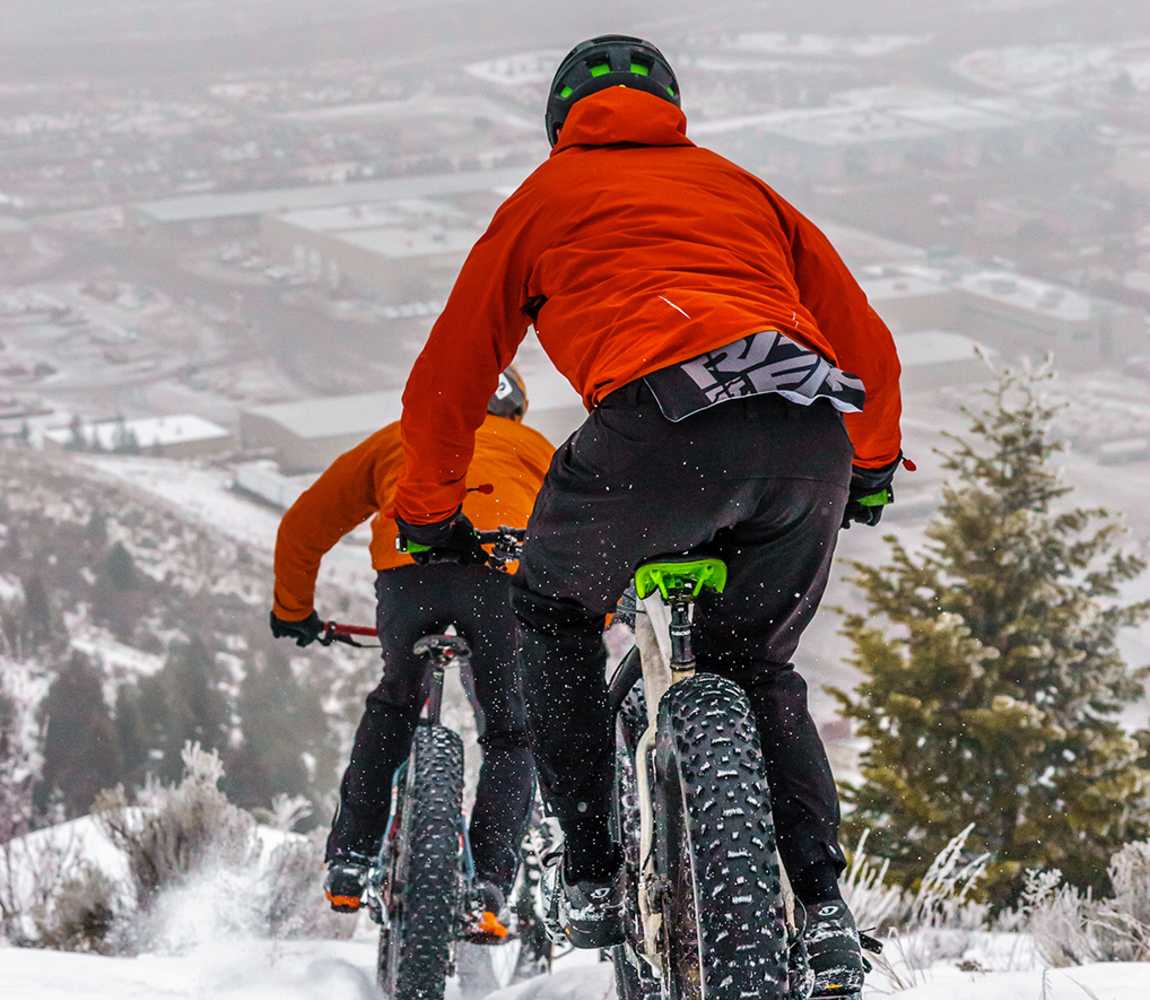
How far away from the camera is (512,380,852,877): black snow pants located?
2072 millimetres

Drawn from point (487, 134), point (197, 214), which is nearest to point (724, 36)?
point (487, 134)

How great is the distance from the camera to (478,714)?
3561 mm

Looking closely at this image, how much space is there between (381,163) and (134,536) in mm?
61067

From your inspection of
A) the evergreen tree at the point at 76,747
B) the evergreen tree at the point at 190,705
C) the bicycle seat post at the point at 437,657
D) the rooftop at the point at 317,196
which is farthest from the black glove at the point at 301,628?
the rooftop at the point at 317,196

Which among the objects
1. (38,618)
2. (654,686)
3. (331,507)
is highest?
(331,507)

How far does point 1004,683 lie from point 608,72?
8.31 m

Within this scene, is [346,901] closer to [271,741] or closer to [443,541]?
[443,541]

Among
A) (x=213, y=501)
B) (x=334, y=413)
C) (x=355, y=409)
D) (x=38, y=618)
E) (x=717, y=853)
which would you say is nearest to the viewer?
(x=717, y=853)

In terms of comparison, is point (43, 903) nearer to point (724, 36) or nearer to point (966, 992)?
point (966, 992)

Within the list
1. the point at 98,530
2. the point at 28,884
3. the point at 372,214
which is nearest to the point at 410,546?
the point at 28,884

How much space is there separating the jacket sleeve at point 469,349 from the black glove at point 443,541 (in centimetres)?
15

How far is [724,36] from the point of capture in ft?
417

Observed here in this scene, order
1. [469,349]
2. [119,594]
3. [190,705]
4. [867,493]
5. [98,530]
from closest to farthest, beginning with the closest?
[469,349], [867,493], [190,705], [119,594], [98,530]

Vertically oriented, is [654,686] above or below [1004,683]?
above
